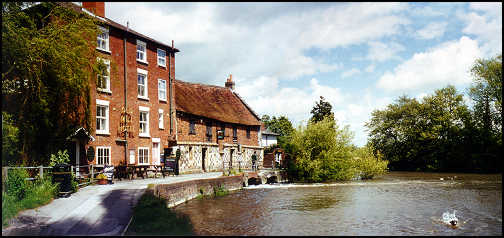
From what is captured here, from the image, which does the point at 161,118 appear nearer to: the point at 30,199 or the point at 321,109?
the point at 30,199

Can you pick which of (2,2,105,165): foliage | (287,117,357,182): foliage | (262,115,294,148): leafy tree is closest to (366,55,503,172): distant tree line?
(287,117,357,182): foliage

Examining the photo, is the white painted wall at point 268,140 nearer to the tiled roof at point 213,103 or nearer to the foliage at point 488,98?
the tiled roof at point 213,103

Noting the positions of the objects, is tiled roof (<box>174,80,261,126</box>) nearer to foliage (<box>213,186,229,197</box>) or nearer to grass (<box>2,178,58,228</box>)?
foliage (<box>213,186,229,197</box>)

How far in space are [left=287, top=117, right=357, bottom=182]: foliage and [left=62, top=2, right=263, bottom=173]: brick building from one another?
19.8 feet

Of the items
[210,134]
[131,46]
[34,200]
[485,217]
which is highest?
[131,46]

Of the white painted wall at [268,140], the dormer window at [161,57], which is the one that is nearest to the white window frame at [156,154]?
the dormer window at [161,57]

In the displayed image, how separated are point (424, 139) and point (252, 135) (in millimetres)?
25498

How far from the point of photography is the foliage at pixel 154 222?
36.3 feet

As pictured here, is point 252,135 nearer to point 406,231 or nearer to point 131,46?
point 131,46

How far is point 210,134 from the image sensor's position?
3447cm

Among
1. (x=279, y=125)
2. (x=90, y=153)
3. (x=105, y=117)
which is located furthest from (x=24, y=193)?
(x=279, y=125)

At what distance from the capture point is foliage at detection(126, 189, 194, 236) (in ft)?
36.3

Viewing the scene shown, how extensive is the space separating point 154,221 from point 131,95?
1501cm

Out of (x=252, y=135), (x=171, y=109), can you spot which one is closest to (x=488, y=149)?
(x=252, y=135)
